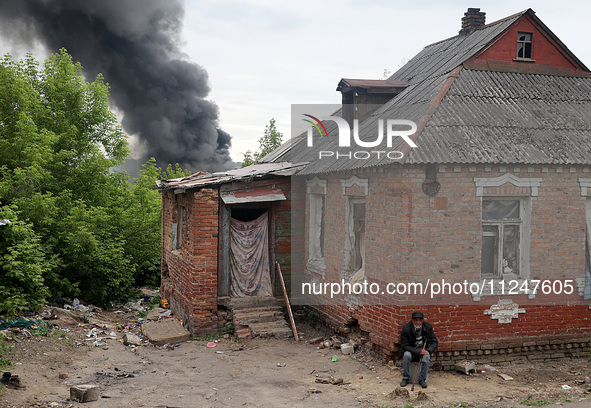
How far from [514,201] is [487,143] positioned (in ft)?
3.97

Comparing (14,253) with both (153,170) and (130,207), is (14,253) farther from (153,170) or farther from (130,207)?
(153,170)

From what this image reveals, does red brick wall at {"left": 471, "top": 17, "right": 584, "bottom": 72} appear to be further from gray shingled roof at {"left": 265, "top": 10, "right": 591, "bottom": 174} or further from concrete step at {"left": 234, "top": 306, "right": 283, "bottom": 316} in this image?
concrete step at {"left": 234, "top": 306, "right": 283, "bottom": 316}

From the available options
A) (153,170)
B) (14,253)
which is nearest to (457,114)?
(14,253)

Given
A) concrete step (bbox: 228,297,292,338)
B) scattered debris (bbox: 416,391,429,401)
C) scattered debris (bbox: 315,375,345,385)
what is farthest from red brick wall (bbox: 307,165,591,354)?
concrete step (bbox: 228,297,292,338)

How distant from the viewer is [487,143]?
30.3 feet

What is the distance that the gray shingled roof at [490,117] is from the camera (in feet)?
29.7

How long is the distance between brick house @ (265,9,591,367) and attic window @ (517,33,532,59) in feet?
1.96

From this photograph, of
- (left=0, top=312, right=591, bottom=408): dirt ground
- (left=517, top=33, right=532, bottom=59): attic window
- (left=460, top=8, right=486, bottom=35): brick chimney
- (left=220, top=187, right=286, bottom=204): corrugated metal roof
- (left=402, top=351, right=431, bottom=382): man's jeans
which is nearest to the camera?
(left=0, top=312, right=591, bottom=408): dirt ground

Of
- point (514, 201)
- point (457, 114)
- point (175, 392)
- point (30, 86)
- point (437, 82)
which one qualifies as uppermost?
point (30, 86)

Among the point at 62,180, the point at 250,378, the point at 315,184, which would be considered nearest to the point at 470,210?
the point at 315,184

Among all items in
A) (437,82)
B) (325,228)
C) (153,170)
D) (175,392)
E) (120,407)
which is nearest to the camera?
(120,407)

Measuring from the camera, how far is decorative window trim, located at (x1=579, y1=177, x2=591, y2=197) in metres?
9.56

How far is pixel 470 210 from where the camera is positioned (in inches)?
361

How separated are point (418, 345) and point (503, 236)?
2603mm
